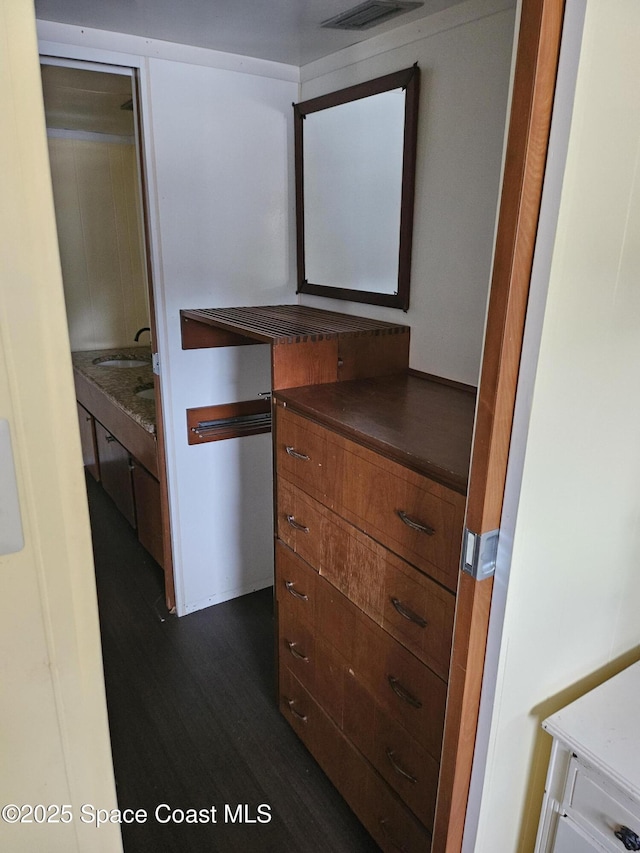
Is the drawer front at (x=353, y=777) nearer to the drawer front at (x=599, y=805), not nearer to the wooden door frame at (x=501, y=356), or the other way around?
the wooden door frame at (x=501, y=356)

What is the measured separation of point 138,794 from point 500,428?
5.19 feet

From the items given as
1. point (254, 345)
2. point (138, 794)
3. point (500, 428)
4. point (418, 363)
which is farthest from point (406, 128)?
point (138, 794)

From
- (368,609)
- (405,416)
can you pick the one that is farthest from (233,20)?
(368,609)

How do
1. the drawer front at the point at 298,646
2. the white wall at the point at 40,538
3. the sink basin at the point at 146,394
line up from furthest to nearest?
the sink basin at the point at 146,394, the drawer front at the point at 298,646, the white wall at the point at 40,538

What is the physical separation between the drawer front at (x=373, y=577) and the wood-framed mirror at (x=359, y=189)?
785 mm

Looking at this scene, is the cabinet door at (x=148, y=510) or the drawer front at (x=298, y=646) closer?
the drawer front at (x=298, y=646)

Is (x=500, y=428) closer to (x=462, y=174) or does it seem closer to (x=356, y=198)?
(x=462, y=174)

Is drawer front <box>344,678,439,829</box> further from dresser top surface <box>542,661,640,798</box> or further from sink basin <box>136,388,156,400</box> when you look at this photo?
sink basin <box>136,388,156,400</box>

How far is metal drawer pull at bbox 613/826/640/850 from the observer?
1058 millimetres

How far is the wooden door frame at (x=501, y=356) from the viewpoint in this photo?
2.72 ft

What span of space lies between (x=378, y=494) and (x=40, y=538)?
0.80 metres

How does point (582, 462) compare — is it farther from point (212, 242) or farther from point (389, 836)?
point (212, 242)

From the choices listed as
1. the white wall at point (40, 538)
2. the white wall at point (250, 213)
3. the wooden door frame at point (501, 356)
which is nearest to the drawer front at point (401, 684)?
the wooden door frame at point (501, 356)

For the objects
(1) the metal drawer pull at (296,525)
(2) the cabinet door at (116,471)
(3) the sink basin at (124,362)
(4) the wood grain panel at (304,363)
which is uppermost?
(4) the wood grain panel at (304,363)
